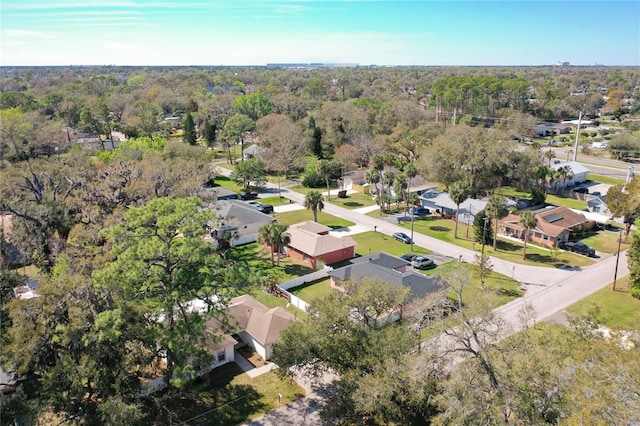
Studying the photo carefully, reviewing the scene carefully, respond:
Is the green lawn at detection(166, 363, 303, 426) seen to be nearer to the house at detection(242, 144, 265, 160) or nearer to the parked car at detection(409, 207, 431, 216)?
the parked car at detection(409, 207, 431, 216)

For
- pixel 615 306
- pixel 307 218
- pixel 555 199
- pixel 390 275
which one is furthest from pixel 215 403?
pixel 555 199

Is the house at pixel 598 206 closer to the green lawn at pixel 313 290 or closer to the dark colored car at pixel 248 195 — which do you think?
the green lawn at pixel 313 290

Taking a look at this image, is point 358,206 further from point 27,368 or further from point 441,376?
point 27,368

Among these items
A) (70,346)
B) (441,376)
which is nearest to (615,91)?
(441,376)

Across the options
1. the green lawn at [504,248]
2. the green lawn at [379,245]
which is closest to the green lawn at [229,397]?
the green lawn at [379,245]

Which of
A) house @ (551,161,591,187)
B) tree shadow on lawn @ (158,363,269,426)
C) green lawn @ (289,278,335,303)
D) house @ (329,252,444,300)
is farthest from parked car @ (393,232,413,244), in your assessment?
house @ (551,161,591,187)
